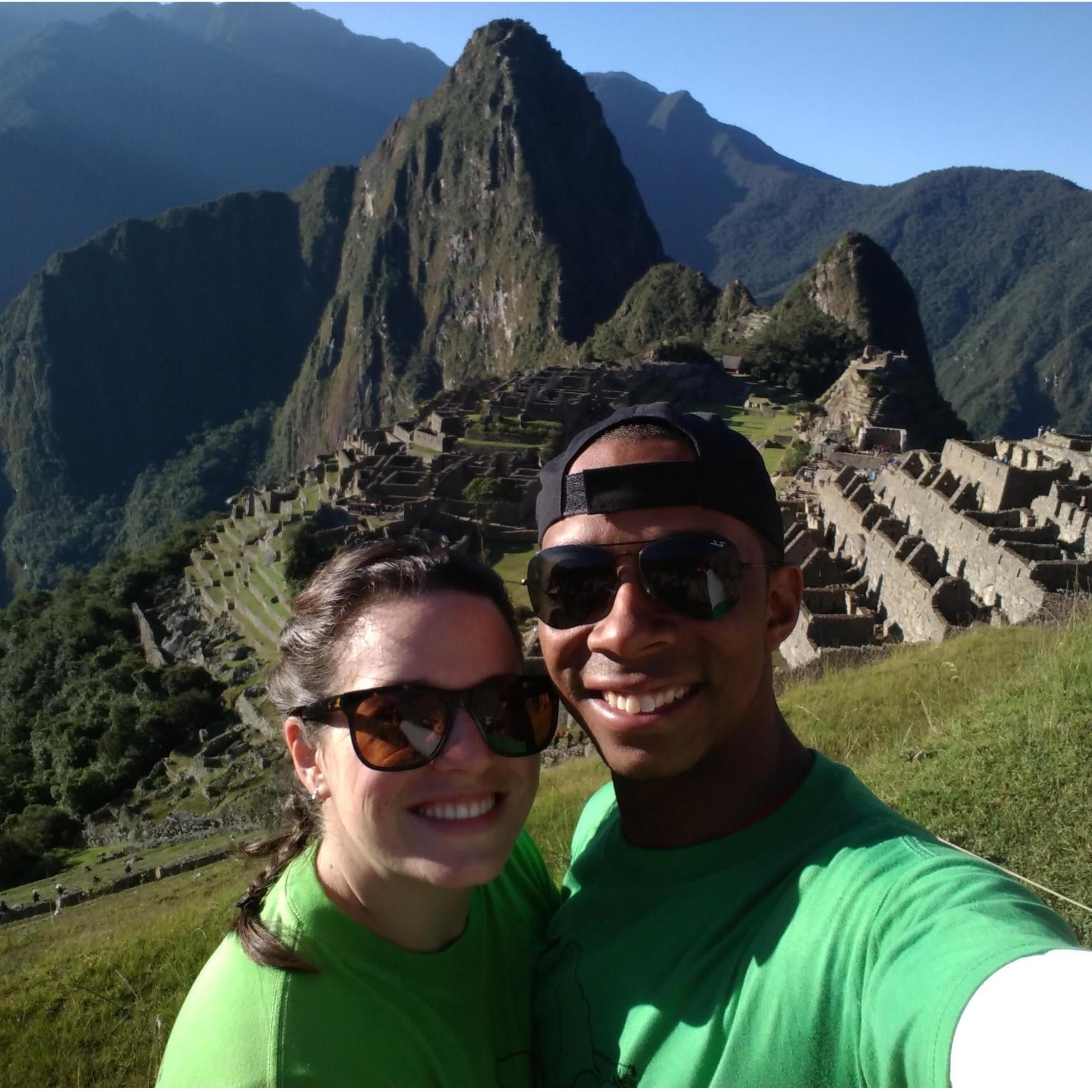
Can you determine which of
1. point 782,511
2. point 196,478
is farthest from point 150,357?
point 782,511

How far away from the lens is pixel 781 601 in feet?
6.10

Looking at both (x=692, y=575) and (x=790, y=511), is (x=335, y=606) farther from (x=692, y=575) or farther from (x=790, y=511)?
(x=790, y=511)

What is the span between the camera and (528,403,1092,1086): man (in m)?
1.33

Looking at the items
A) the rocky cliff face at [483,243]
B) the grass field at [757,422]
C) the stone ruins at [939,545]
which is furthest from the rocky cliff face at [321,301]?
the stone ruins at [939,545]

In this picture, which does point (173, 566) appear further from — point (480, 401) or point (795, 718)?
point (795, 718)

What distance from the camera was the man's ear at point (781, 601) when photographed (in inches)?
72.1

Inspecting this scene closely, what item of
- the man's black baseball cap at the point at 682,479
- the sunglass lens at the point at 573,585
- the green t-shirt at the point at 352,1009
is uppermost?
the man's black baseball cap at the point at 682,479

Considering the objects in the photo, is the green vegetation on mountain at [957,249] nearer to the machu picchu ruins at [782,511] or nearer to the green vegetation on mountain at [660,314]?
the green vegetation on mountain at [660,314]

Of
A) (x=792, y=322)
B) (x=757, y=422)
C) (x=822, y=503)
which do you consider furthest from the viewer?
(x=792, y=322)

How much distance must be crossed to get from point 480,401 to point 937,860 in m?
45.1

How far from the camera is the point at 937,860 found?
4.60ft

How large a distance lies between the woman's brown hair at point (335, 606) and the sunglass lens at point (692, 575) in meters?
0.34

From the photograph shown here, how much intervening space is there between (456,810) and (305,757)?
35cm

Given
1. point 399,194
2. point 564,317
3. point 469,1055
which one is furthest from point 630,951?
point 399,194
